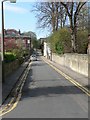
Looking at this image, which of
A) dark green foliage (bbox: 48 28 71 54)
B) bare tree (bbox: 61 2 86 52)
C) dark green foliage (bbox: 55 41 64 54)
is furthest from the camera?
dark green foliage (bbox: 55 41 64 54)

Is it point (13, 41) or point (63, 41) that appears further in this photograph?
point (13, 41)

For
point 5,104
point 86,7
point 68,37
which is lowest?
point 5,104

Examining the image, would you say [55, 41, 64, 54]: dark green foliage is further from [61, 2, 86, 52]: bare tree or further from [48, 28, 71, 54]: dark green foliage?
[61, 2, 86, 52]: bare tree

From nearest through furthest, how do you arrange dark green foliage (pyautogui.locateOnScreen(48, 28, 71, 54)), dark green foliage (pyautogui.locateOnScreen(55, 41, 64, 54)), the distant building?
dark green foliage (pyautogui.locateOnScreen(48, 28, 71, 54)) < dark green foliage (pyautogui.locateOnScreen(55, 41, 64, 54)) < the distant building

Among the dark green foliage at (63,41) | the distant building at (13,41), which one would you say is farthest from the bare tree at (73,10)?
the distant building at (13,41)

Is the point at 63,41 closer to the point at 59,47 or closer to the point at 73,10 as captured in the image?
the point at 59,47

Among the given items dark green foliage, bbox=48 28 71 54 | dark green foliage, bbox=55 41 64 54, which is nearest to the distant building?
dark green foliage, bbox=55 41 64 54

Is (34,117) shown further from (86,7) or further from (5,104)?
(86,7)

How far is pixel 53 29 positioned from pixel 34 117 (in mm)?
67850

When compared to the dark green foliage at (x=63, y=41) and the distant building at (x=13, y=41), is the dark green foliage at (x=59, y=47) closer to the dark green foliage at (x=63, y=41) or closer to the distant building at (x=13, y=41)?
the dark green foliage at (x=63, y=41)

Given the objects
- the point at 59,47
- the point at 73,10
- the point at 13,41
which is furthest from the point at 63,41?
the point at 13,41

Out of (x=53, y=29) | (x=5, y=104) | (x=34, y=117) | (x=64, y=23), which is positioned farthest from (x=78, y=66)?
(x=53, y=29)

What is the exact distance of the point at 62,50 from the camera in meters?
65.6

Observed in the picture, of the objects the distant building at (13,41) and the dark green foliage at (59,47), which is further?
the distant building at (13,41)
